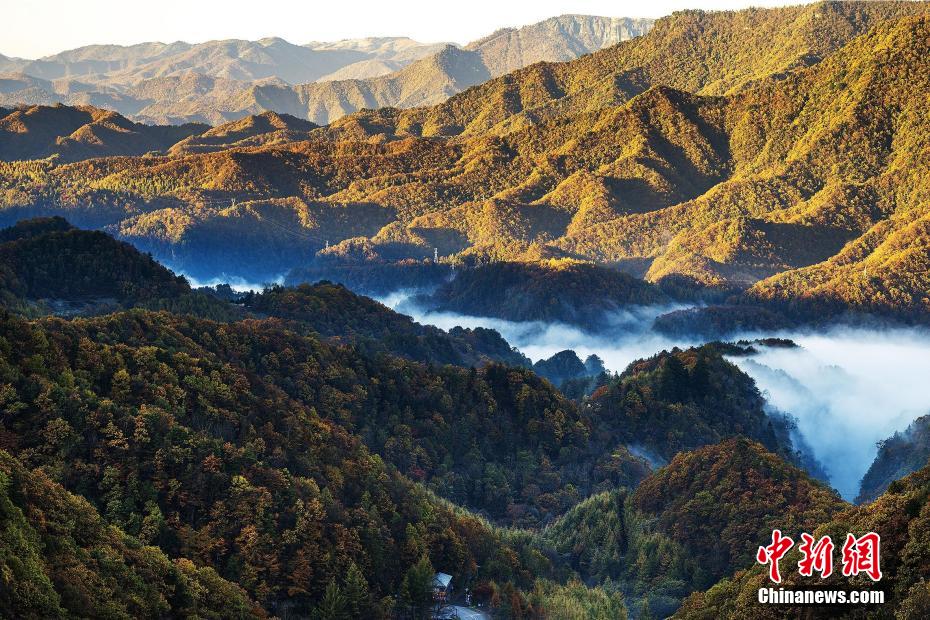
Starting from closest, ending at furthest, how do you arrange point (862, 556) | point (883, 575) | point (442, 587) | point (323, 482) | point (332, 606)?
point (883, 575), point (862, 556), point (332, 606), point (442, 587), point (323, 482)

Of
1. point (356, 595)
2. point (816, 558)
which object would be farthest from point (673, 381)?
point (816, 558)

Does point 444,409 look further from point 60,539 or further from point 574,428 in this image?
point 60,539

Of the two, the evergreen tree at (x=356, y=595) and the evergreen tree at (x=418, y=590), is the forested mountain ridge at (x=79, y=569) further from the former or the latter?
the evergreen tree at (x=418, y=590)

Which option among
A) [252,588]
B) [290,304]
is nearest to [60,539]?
[252,588]

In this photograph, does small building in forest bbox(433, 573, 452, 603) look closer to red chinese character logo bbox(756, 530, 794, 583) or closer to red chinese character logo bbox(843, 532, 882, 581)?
red chinese character logo bbox(756, 530, 794, 583)

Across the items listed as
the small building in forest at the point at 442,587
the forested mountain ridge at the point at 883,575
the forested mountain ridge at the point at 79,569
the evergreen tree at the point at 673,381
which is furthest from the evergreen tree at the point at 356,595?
the evergreen tree at the point at 673,381

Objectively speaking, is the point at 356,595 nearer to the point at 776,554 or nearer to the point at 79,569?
the point at 79,569

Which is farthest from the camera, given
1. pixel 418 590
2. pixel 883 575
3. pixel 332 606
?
pixel 418 590
